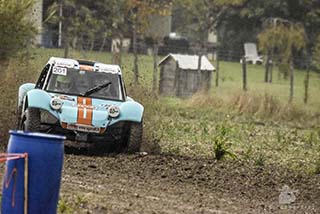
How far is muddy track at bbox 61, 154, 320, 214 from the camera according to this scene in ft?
31.8

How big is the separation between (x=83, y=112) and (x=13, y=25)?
6.92m

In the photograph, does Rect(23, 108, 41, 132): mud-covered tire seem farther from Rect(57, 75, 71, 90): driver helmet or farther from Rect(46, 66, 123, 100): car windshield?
Rect(57, 75, 71, 90): driver helmet

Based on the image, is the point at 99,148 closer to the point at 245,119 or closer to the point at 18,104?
the point at 18,104

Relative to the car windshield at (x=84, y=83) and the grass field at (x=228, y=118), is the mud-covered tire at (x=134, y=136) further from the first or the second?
the grass field at (x=228, y=118)

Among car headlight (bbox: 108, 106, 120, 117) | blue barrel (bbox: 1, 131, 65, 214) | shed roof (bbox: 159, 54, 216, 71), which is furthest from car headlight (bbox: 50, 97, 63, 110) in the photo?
shed roof (bbox: 159, 54, 216, 71)

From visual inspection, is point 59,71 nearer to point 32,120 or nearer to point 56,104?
point 56,104

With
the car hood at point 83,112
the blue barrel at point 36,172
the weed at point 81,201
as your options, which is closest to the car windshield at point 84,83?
the car hood at point 83,112

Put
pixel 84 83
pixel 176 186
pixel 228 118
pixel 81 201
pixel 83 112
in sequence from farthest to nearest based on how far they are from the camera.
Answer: pixel 228 118 → pixel 84 83 → pixel 83 112 → pixel 176 186 → pixel 81 201

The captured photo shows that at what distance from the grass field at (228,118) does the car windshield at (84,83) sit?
1414 mm

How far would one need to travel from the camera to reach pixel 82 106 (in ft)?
47.6

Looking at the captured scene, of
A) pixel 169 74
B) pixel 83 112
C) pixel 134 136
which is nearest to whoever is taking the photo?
pixel 83 112

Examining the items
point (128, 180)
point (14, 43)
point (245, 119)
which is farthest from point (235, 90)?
point (128, 180)

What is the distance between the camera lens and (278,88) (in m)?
36.4

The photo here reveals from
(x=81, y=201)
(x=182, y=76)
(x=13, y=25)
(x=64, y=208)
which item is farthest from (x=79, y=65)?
(x=182, y=76)
